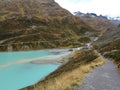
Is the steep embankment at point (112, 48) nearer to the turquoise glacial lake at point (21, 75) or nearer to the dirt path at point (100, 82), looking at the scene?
the dirt path at point (100, 82)

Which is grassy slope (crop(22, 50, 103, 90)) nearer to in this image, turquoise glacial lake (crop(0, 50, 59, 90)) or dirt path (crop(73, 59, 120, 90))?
dirt path (crop(73, 59, 120, 90))

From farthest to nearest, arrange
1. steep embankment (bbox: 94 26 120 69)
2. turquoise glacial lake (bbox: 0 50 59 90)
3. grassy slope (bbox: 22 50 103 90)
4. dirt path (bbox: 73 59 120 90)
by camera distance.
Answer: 1. steep embankment (bbox: 94 26 120 69)
2. turquoise glacial lake (bbox: 0 50 59 90)
3. dirt path (bbox: 73 59 120 90)
4. grassy slope (bbox: 22 50 103 90)

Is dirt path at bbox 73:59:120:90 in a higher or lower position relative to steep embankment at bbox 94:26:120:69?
higher

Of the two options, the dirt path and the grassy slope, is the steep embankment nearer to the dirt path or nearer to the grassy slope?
the grassy slope

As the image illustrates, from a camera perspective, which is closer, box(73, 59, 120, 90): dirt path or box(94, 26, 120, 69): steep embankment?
box(73, 59, 120, 90): dirt path

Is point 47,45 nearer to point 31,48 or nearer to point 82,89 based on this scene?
point 31,48

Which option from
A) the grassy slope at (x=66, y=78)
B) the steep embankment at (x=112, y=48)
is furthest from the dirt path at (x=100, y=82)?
the steep embankment at (x=112, y=48)

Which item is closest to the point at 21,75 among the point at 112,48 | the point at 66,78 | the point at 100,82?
the point at 112,48

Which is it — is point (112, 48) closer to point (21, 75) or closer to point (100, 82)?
point (21, 75)

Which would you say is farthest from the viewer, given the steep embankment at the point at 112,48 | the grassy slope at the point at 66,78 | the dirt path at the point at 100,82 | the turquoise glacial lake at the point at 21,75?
the steep embankment at the point at 112,48

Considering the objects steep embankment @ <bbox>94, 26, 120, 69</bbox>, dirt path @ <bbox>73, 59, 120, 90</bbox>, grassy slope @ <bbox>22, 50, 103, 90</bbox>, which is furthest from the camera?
steep embankment @ <bbox>94, 26, 120, 69</bbox>

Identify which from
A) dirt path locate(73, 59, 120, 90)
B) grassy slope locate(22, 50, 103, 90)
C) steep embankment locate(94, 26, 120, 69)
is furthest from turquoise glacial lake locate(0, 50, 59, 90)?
dirt path locate(73, 59, 120, 90)

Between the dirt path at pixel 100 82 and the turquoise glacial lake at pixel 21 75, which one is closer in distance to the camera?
the dirt path at pixel 100 82

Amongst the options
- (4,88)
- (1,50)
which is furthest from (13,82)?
(1,50)
